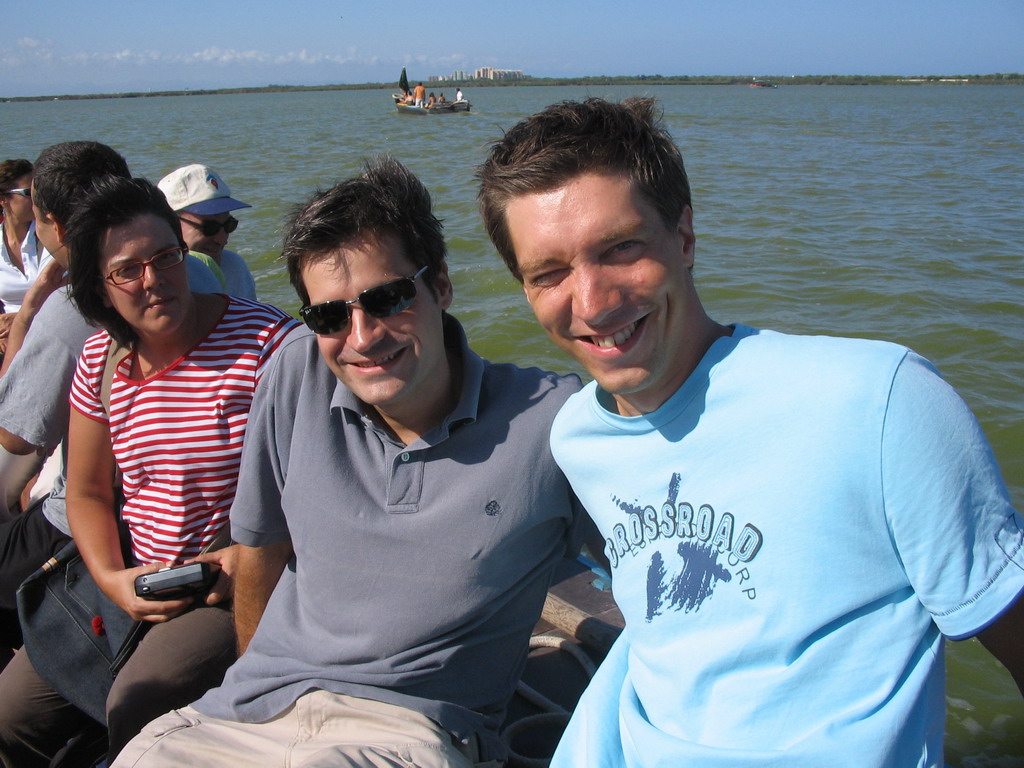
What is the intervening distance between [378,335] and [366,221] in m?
0.29

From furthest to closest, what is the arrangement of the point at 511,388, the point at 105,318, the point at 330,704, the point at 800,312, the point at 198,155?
the point at 198,155, the point at 800,312, the point at 105,318, the point at 511,388, the point at 330,704

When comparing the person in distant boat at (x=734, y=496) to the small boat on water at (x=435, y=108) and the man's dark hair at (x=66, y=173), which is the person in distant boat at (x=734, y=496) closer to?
the man's dark hair at (x=66, y=173)

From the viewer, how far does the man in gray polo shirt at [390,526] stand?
6.48 ft

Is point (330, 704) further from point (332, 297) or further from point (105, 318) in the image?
point (105, 318)

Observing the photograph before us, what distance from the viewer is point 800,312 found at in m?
9.10

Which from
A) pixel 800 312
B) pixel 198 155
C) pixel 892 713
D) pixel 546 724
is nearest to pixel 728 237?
pixel 800 312

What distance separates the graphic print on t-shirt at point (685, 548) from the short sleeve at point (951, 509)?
10.2 inches

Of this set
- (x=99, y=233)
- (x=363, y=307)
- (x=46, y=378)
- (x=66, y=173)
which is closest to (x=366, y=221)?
(x=363, y=307)

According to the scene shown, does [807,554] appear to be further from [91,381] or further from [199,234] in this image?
[199,234]

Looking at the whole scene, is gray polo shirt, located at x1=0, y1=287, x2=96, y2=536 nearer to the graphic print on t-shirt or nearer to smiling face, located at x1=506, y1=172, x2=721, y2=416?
smiling face, located at x1=506, y1=172, x2=721, y2=416

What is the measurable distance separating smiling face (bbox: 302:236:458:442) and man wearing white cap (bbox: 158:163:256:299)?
2.41 m

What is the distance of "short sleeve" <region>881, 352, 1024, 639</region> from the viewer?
129 centimetres

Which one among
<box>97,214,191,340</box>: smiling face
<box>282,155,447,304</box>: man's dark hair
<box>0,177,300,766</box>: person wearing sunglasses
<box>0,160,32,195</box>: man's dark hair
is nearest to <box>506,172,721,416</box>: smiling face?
<box>282,155,447,304</box>: man's dark hair

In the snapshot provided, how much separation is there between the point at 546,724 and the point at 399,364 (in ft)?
3.85
